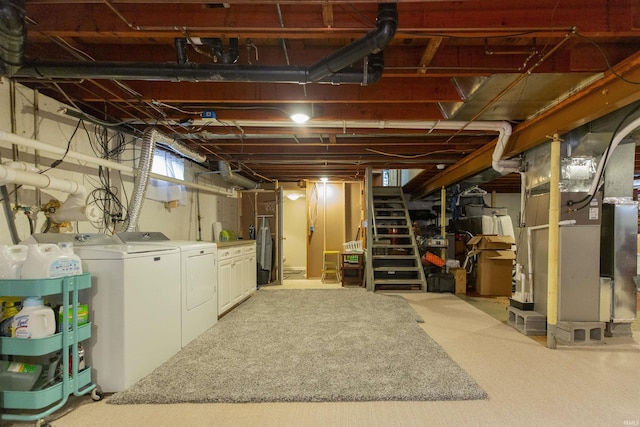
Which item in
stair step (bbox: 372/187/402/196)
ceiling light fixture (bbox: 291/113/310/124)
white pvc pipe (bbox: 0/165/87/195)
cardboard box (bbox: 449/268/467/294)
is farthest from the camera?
stair step (bbox: 372/187/402/196)

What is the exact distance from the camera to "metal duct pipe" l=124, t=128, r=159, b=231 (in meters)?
2.87

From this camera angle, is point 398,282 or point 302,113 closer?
point 302,113

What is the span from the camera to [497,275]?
5.08 m

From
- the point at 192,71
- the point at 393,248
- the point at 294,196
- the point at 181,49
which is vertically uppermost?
the point at 181,49

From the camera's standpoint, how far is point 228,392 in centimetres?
197

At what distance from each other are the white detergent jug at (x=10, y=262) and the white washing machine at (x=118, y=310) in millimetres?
211

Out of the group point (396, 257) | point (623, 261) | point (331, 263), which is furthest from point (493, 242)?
point (331, 263)

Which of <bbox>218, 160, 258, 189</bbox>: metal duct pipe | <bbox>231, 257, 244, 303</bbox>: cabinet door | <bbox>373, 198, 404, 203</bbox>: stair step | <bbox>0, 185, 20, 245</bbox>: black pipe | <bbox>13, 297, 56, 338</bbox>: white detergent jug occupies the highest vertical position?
<bbox>218, 160, 258, 189</bbox>: metal duct pipe

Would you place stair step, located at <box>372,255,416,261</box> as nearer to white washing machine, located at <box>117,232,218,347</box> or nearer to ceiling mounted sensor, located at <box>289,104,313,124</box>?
white washing machine, located at <box>117,232,218,347</box>

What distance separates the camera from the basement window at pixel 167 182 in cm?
362

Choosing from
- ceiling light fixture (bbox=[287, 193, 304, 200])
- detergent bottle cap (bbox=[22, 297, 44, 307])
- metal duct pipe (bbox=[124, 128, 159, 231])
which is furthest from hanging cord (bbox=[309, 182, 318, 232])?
detergent bottle cap (bbox=[22, 297, 44, 307])

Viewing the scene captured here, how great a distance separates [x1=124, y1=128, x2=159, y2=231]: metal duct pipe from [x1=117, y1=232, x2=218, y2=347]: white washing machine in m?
0.19

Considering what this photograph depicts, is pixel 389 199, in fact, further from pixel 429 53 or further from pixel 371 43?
pixel 371 43

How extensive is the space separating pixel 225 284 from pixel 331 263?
10.3 feet
